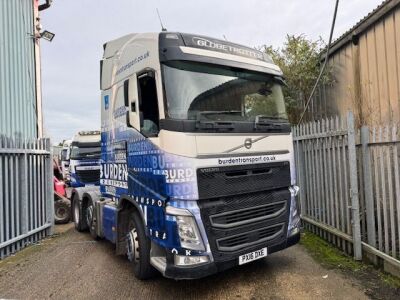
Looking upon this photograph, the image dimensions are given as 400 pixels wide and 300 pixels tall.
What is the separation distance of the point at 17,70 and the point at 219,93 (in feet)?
26.0

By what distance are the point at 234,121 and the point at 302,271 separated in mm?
2333

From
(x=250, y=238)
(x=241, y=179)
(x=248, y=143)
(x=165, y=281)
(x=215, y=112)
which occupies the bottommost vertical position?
(x=165, y=281)

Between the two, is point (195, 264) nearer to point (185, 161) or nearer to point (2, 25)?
point (185, 161)

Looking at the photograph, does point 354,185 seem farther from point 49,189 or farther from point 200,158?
point 49,189

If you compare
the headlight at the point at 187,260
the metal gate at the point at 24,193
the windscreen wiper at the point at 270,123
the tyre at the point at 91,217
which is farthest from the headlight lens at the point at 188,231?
the metal gate at the point at 24,193

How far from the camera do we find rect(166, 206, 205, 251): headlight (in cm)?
388

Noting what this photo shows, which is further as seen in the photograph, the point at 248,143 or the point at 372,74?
the point at 372,74

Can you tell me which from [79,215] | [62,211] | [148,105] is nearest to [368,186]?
[148,105]

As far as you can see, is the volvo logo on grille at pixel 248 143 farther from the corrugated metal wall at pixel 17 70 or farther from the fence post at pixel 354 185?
the corrugated metal wall at pixel 17 70

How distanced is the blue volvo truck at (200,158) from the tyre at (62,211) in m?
5.04

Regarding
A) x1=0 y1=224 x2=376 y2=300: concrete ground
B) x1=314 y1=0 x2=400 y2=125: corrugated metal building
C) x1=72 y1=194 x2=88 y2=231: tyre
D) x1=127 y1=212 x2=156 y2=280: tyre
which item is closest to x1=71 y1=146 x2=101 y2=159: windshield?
x1=72 y1=194 x2=88 y2=231: tyre

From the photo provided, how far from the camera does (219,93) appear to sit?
14.3 ft

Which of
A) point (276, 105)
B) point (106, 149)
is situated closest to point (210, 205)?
point (276, 105)

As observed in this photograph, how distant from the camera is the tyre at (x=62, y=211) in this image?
31.8ft
